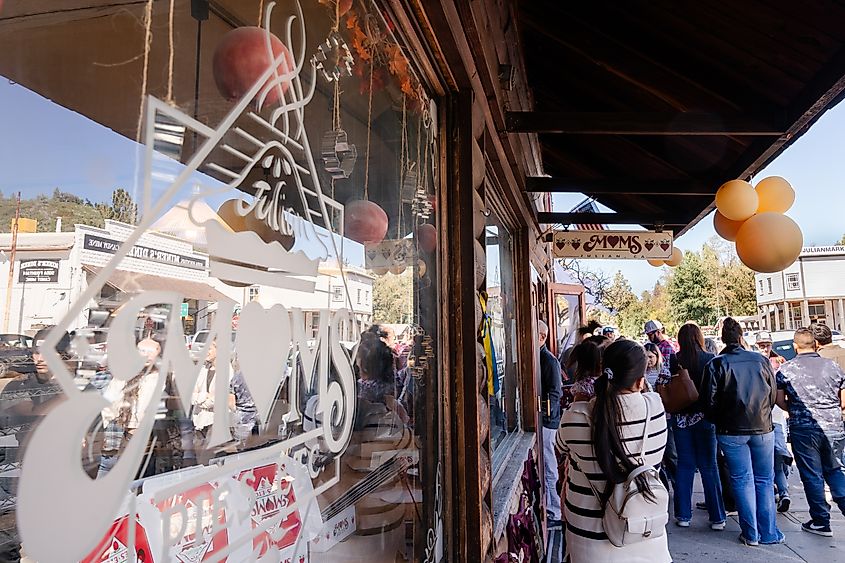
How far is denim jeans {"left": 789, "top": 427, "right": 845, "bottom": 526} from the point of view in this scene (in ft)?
14.3

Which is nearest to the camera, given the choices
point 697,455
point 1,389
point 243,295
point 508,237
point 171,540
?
point 1,389

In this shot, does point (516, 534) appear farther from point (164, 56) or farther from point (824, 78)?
point (164, 56)

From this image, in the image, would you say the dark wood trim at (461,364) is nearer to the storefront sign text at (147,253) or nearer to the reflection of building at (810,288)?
the storefront sign text at (147,253)

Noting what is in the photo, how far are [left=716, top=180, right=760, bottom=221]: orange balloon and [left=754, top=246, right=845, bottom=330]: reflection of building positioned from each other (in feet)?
91.1

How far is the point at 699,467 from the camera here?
4602 millimetres

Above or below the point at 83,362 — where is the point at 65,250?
above

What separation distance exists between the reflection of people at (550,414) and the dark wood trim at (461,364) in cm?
339

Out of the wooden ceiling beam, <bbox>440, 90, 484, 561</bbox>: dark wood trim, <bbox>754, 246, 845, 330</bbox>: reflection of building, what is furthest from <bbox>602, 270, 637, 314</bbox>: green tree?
<bbox>440, 90, 484, 561</bbox>: dark wood trim

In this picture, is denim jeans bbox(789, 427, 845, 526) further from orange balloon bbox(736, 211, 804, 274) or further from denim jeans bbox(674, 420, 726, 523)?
orange balloon bbox(736, 211, 804, 274)

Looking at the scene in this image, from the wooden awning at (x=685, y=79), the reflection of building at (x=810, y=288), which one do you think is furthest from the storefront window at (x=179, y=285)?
the reflection of building at (x=810, y=288)

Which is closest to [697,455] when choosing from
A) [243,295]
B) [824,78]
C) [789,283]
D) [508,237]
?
[508,237]

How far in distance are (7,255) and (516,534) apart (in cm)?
268

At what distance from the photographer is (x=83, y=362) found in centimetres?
47

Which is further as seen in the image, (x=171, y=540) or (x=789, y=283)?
(x=789, y=283)
